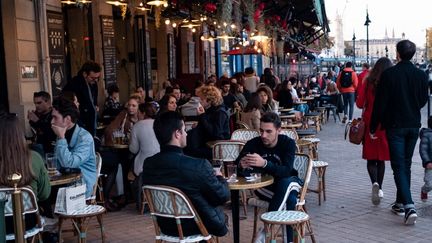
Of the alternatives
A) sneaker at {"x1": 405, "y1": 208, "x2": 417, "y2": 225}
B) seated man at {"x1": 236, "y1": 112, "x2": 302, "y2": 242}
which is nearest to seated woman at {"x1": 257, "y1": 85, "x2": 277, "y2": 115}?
sneaker at {"x1": 405, "y1": 208, "x2": 417, "y2": 225}

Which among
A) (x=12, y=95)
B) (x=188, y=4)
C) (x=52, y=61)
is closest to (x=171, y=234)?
(x=12, y=95)

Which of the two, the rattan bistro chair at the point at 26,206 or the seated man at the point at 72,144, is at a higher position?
the seated man at the point at 72,144

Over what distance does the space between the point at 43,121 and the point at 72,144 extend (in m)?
1.89

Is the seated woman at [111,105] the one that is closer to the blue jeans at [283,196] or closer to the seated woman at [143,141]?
the seated woman at [143,141]

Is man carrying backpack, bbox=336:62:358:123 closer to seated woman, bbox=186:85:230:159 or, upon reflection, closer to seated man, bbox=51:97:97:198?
seated woman, bbox=186:85:230:159

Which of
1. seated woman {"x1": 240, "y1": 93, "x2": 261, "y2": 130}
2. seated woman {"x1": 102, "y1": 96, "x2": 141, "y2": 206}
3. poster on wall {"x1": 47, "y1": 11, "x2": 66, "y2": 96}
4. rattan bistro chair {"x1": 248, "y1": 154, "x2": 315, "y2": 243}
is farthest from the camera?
poster on wall {"x1": 47, "y1": 11, "x2": 66, "y2": 96}

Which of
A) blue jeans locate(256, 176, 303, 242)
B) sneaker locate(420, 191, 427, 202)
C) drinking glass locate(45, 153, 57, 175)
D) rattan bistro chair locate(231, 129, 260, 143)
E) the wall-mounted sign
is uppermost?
the wall-mounted sign

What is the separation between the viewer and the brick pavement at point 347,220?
6.21 m

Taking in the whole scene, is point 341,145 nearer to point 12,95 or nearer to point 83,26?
point 83,26

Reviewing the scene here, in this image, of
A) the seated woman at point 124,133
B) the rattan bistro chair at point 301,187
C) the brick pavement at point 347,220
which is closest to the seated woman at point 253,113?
the brick pavement at point 347,220

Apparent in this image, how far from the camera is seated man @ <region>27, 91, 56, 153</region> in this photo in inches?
269

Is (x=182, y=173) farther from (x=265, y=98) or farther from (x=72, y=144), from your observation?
(x=265, y=98)

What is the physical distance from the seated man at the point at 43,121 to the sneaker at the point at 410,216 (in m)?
3.97

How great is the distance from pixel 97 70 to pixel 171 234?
16.5ft
